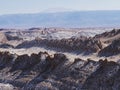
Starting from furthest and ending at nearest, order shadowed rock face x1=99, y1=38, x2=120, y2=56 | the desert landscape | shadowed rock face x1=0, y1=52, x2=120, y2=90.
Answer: shadowed rock face x1=99, y1=38, x2=120, y2=56 < the desert landscape < shadowed rock face x1=0, y1=52, x2=120, y2=90

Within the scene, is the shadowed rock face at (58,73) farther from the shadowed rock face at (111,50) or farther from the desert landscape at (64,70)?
the shadowed rock face at (111,50)

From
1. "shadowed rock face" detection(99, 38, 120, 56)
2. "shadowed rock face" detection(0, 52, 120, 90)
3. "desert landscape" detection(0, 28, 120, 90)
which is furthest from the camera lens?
"shadowed rock face" detection(99, 38, 120, 56)

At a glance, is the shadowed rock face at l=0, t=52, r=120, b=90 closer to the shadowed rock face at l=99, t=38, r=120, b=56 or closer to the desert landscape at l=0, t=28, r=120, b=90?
the desert landscape at l=0, t=28, r=120, b=90

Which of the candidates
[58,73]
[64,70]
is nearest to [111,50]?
[64,70]

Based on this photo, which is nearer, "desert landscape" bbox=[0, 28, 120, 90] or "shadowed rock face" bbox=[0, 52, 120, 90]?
"shadowed rock face" bbox=[0, 52, 120, 90]

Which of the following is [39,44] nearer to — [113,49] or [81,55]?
[81,55]

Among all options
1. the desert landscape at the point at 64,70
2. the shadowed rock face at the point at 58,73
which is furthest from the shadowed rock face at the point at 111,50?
the shadowed rock face at the point at 58,73

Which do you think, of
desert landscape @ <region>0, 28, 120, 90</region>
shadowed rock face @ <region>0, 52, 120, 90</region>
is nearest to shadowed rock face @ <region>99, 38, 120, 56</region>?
desert landscape @ <region>0, 28, 120, 90</region>

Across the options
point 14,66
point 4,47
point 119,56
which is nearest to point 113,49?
point 119,56

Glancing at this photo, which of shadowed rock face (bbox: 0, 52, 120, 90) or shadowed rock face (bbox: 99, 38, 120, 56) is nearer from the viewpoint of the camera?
shadowed rock face (bbox: 0, 52, 120, 90)
